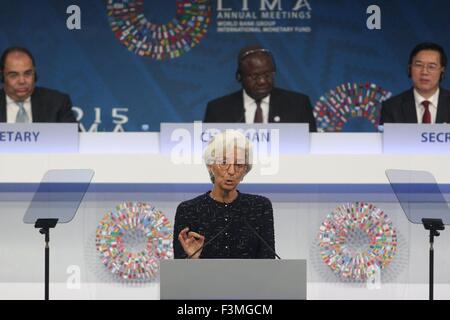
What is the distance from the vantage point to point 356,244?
4785 millimetres

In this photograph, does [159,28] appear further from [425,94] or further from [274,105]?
[425,94]

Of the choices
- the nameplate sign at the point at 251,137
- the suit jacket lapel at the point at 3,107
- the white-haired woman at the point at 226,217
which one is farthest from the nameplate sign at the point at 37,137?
the white-haired woman at the point at 226,217

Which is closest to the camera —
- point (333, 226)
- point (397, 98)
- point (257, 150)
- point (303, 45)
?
point (333, 226)

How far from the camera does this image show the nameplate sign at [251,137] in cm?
511

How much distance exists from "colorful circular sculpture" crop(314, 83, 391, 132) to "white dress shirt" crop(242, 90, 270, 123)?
133cm

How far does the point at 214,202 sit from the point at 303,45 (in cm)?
412

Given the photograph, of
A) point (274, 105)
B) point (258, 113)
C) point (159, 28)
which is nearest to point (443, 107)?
point (274, 105)

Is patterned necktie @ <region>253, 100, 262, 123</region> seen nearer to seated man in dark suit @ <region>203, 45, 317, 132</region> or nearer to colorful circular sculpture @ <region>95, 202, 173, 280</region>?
seated man in dark suit @ <region>203, 45, 317, 132</region>

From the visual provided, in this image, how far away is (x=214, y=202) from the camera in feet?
11.9

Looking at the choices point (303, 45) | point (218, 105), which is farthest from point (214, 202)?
point (303, 45)

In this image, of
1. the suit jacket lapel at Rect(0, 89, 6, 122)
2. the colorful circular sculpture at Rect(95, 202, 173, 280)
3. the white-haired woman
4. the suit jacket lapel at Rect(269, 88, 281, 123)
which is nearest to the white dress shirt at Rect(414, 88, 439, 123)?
the suit jacket lapel at Rect(269, 88, 281, 123)

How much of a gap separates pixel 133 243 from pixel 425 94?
245 cm
